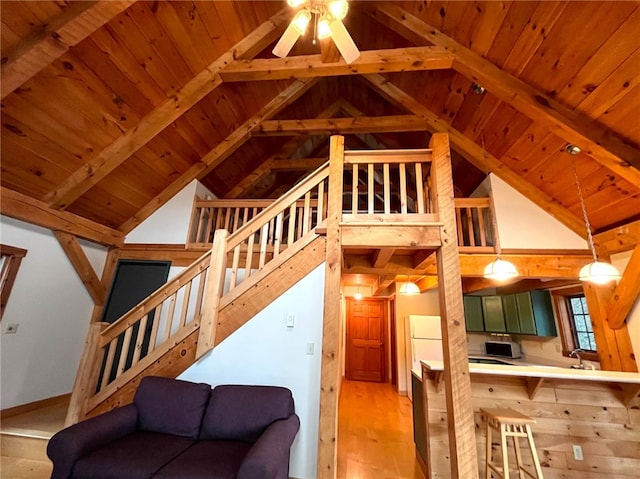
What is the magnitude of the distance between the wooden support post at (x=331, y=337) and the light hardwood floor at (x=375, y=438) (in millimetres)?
861

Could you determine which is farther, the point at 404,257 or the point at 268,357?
the point at 404,257

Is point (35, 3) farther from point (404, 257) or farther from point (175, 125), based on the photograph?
point (404, 257)

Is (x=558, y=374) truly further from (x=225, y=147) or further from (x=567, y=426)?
(x=225, y=147)

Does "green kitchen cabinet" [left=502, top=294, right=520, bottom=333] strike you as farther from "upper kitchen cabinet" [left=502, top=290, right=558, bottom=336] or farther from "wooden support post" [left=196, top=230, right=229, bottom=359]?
"wooden support post" [left=196, top=230, right=229, bottom=359]

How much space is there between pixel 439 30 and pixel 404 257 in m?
2.71

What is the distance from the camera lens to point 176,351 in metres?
2.67

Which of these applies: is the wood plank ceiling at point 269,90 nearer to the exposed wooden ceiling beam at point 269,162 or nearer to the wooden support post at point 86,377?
the exposed wooden ceiling beam at point 269,162

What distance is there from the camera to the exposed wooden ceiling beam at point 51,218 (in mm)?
3072

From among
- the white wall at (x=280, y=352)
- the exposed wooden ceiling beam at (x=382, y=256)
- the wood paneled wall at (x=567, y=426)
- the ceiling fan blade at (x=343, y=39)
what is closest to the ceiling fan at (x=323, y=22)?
the ceiling fan blade at (x=343, y=39)

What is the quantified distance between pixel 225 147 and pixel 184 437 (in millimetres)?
3881

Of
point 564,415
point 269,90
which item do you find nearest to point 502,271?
point 564,415

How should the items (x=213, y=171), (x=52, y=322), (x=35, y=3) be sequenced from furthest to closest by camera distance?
(x=213, y=171) → (x=52, y=322) → (x=35, y=3)

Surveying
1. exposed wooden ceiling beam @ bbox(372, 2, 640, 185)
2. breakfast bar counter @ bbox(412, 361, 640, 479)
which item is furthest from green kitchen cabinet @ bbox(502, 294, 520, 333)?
exposed wooden ceiling beam @ bbox(372, 2, 640, 185)

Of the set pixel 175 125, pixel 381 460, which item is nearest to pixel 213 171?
pixel 175 125
